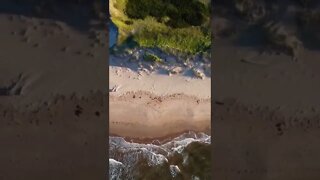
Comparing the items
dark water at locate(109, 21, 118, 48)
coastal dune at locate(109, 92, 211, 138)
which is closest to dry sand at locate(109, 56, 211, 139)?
coastal dune at locate(109, 92, 211, 138)

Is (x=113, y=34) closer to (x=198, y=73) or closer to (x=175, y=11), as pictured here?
(x=175, y=11)

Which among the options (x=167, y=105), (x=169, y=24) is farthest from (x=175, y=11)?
(x=167, y=105)

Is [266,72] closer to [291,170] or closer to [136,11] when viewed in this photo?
[291,170]

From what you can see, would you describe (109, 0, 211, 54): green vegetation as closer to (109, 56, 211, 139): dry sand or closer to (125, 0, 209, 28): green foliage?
(125, 0, 209, 28): green foliage

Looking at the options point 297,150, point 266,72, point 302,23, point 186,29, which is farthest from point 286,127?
point 186,29

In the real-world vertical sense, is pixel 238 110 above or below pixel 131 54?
below
